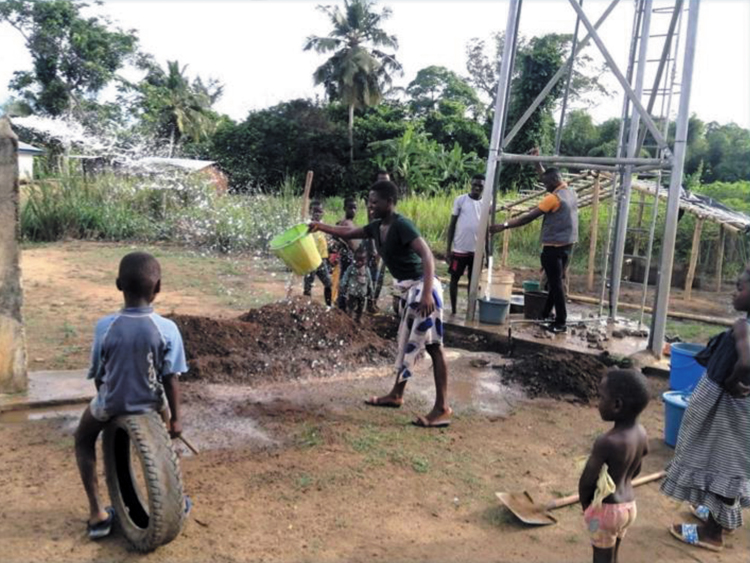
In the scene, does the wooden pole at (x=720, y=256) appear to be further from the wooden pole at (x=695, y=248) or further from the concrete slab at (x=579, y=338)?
the concrete slab at (x=579, y=338)

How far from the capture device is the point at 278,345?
6277mm

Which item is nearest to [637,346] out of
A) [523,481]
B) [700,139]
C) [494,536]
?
[523,481]

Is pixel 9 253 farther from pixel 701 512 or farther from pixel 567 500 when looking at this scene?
pixel 701 512

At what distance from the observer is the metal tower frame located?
613 centimetres

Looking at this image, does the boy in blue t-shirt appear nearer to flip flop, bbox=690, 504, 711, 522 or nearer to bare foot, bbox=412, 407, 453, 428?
bare foot, bbox=412, 407, 453, 428

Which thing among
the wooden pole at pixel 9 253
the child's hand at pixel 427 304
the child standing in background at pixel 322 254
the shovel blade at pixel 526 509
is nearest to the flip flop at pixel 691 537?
the shovel blade at pixel 526 509

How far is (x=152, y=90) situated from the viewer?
35.4 m

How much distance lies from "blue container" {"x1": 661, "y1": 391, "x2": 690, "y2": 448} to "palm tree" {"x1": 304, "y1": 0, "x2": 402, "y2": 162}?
95.0 feet

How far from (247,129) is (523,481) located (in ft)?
108

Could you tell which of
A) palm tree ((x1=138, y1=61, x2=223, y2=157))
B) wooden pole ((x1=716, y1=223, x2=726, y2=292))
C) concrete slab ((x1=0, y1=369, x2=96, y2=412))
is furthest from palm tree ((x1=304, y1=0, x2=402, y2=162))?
concrete slab ((x1=0, y1=369, x2=96, y2=412))

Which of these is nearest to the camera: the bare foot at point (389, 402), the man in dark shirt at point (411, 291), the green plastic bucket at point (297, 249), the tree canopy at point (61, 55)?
the man in dark shirt at point (411, 291)

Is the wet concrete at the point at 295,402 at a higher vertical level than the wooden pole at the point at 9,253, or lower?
lower

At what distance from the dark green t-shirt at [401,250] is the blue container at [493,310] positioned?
2898mm

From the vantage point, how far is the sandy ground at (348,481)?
2.98 metres
